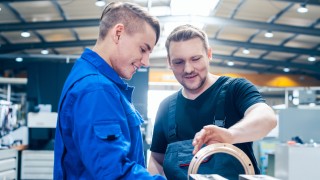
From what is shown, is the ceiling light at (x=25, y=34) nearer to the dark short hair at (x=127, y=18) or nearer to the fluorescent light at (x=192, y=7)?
the fluorescent light at (x=192, y=7)

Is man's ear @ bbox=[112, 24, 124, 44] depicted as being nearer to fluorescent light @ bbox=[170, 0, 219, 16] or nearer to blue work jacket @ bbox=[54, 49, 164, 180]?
blue work jacket @ bbox=[54, 49, 164, 180]

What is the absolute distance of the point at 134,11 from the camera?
1176mm

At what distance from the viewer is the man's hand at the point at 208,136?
3.45 feet

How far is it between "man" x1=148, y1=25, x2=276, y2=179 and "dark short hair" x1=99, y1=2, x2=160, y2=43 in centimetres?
31

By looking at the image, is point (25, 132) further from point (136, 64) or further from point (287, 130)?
point (136, 64)

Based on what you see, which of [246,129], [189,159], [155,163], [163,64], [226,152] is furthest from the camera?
[163,64]

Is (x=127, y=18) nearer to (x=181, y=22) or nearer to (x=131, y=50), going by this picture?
(x=131, y=50)

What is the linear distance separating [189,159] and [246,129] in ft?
0.78

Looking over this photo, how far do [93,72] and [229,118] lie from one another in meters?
0.65

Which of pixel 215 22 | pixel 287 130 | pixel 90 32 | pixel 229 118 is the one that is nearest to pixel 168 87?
pixel 90 32

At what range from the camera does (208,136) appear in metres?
1.07

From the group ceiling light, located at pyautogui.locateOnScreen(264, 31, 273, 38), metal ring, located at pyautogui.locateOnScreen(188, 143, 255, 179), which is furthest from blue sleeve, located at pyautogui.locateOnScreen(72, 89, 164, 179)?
ceiling light, located at pyautogui.locateOnScreen(264, 31, 273, 38)

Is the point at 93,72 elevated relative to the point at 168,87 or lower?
lower

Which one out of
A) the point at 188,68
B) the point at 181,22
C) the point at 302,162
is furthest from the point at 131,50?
the point at 181,22
